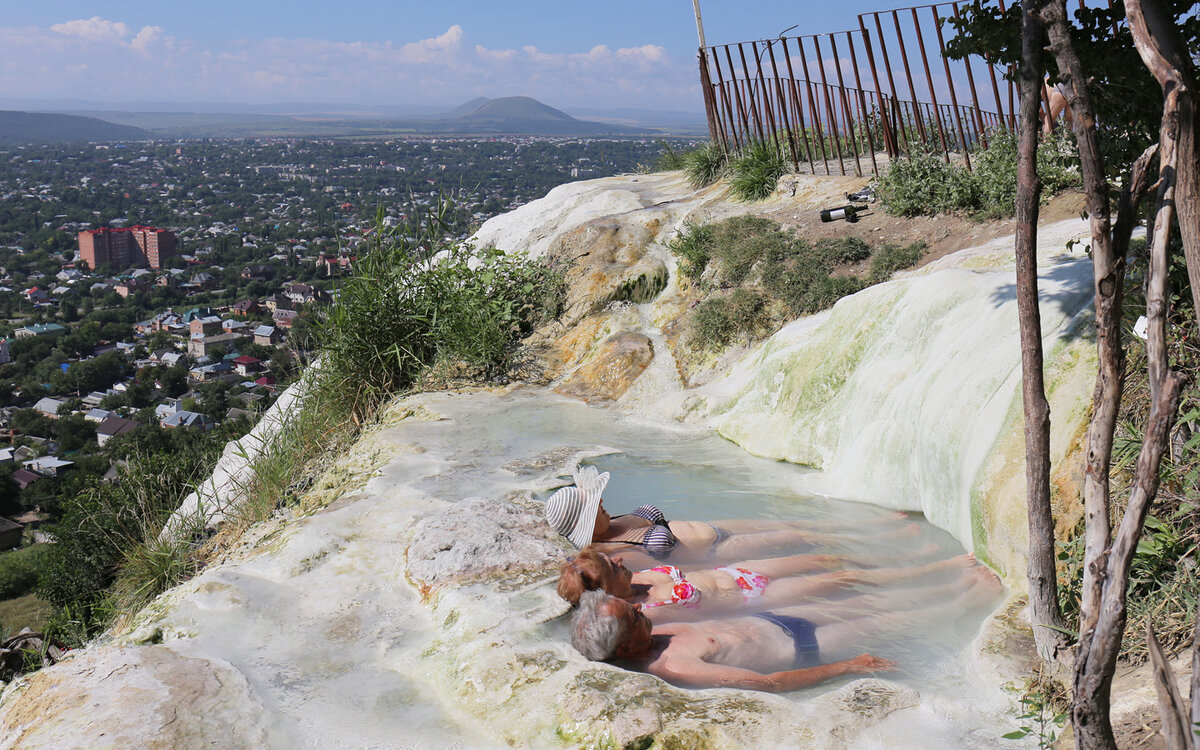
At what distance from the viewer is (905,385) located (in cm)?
592

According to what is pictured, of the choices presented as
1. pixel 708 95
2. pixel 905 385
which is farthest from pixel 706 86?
pixel 905 385

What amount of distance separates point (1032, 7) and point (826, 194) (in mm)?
7132

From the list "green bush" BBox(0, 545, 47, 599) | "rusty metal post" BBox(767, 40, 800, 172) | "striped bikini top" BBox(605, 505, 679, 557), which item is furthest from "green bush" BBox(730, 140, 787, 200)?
"green bush" BBox(0, 545, 47, 599)

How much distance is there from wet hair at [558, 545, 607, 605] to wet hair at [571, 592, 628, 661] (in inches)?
13.4

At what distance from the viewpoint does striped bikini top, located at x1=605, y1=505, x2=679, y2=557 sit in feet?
16.5

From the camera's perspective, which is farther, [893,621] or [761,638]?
[893,621]

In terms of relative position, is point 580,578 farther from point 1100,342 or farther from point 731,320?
point 731,320

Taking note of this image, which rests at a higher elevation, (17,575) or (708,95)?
(708,95)

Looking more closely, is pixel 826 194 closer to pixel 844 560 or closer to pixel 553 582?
pixel 844 560

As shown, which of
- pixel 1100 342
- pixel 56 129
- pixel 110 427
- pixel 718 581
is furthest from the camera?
pixel 56 129

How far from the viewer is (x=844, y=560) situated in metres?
4.91

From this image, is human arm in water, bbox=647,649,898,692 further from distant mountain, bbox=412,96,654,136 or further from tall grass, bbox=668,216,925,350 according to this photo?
distant mountain, bbox=412,96,654,136

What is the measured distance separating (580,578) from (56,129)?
227 metres

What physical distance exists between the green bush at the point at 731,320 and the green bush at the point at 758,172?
2.88 m
